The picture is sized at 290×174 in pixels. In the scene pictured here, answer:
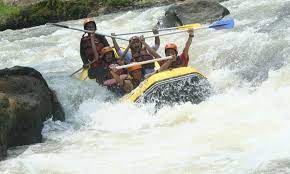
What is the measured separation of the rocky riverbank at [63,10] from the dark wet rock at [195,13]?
4244 mm

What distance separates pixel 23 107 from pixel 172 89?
2.20m

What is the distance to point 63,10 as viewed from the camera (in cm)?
2072

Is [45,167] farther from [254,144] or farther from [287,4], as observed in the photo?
[287,4]

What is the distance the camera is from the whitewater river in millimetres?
6184

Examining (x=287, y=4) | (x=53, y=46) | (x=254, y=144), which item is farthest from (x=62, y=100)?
(x=287, y=4)

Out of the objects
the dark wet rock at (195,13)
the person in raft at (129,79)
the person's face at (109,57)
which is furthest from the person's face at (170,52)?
the dark wet rock at (195,13)

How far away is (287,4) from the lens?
14.5 m

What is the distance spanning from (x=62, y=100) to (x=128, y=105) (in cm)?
149

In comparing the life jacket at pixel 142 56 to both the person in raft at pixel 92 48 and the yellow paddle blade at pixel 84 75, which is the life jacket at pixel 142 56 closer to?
the person in raft at pixel 92 48

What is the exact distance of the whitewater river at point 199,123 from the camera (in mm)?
6184

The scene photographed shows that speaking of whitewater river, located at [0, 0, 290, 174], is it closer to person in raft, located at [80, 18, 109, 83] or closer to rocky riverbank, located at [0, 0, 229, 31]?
person in raft, located at [80, 18, 109, 83]

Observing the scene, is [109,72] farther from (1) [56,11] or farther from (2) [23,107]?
(1) [56,11]

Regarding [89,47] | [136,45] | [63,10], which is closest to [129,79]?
[136,45]

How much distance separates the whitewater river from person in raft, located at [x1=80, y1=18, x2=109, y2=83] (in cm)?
30
